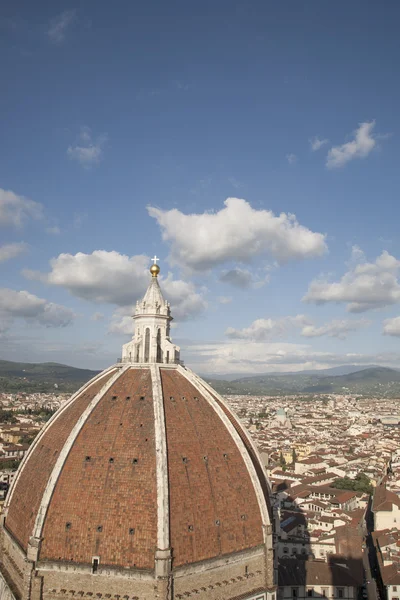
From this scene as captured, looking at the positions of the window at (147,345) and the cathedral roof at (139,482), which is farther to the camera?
the window at (147,345)

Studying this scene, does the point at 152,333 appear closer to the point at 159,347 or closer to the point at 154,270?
the point at 159,347

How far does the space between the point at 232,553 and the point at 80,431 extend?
6.31 meters

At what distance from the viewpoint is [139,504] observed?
15305 mm

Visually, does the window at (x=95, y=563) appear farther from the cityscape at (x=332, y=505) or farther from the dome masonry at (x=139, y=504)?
the cityscape at (x=332, y=505)

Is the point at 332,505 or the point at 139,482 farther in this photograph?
the point at 332,505

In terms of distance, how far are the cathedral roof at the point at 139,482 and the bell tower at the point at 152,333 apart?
1119 mm

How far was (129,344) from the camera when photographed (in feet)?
67.5

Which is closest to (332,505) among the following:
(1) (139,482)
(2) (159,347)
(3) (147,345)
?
(2) (159,347)

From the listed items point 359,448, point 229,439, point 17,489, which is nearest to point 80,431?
point 17,489

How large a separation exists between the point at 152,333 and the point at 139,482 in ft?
21.9

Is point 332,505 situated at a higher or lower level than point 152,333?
lower

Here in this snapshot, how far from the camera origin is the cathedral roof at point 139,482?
49.8ft

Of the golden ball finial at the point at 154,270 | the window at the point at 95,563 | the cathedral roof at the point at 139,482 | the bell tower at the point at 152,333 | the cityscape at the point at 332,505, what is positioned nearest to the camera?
the window at the point at 95,563

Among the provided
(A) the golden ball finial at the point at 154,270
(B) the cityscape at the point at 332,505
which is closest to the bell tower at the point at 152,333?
(A) the golden ball finial at the point at 154,270
